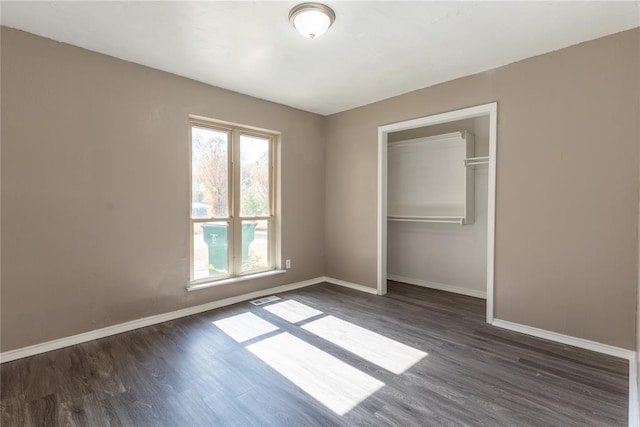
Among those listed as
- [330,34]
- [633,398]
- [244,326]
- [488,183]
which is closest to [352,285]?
[244,326]

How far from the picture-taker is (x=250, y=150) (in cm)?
434

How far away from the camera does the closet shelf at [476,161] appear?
412 centimetres

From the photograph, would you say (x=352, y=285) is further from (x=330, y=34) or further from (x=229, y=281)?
(x=330, y=34)

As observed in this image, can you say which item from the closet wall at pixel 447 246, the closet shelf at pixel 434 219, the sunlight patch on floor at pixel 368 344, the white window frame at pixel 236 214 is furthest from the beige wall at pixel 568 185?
the white window frame at pixel 236 214

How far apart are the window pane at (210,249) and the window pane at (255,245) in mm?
274

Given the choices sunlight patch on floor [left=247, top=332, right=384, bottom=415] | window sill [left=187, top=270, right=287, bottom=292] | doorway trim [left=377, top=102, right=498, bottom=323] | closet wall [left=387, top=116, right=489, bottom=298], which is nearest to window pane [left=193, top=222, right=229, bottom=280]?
window sill [left=187, top=270, right=287, bottom=292]

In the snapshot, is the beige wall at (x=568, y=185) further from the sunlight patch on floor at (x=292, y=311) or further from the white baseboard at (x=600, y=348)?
the sunlight patch on floor at (x=292, y=311)

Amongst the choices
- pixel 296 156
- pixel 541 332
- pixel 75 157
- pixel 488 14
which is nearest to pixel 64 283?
pixel 75 157

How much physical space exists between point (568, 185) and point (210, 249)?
12.8 ft

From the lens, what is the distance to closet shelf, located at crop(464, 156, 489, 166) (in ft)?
13.5

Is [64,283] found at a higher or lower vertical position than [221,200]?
lower

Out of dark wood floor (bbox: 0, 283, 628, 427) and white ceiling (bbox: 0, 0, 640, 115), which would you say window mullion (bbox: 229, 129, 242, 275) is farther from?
dark wood floor (bbox: 0, 283, 628, 427)

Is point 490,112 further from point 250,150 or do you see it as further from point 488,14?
point 250,150

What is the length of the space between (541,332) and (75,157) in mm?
4692
